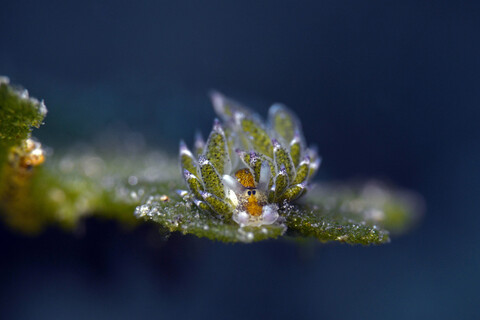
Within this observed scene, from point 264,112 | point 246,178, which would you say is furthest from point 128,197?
point 264,112

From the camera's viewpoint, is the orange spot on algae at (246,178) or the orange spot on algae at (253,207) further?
the orange spot on algae at (246,178)

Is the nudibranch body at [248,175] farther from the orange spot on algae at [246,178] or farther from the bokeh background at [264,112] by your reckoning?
the bokeh background at [264,112]

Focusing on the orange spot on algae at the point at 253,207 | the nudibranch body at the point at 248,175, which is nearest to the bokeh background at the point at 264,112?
the nudibranch body at the point at 248,175

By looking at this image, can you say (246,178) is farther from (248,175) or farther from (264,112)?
(264,112)

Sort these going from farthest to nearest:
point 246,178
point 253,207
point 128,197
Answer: point 128,197 < point 246,178 < point 253,207

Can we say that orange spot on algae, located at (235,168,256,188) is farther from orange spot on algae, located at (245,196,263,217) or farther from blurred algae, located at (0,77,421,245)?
blurred algae, located at (0,77,421,245)

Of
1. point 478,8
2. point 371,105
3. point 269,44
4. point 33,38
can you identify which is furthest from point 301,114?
point 33,38

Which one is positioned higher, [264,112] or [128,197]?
[264,112]
